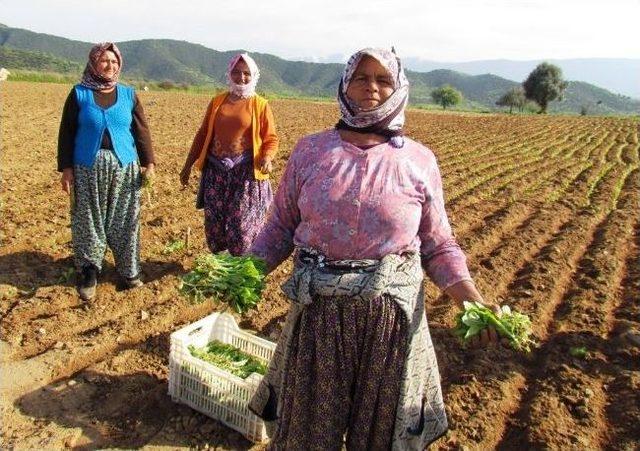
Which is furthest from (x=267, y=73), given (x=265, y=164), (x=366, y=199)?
(x=366, y=199)

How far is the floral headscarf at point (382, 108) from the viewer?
1789 millimetres

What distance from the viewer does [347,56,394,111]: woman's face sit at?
1798 millimetres

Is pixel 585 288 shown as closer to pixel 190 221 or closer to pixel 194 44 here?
pixel 190 221

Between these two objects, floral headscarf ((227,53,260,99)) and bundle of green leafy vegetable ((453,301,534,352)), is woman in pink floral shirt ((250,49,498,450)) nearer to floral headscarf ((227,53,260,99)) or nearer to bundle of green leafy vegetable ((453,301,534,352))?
bundle of green leafy vegetable ((453,301,534,352))

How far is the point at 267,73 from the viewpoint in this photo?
16212cm

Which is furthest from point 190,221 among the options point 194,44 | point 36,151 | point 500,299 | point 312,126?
point 194,44

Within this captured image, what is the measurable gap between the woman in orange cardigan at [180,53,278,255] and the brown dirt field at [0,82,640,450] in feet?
2.15

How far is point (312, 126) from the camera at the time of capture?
18469mm

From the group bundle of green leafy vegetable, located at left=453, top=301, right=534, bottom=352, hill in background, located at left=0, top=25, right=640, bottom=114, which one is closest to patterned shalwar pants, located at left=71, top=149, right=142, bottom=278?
bundle of green leafy vegetable, located at left=453, top=301, right=534, bottom=352

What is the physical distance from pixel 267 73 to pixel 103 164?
165135 millimetres

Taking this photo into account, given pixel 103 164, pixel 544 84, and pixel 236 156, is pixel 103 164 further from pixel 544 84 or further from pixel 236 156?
pixel 544 84

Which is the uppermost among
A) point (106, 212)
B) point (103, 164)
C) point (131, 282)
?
point (103, 164)

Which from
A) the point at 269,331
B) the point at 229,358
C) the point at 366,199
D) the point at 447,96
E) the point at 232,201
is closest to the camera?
the point at 366,199

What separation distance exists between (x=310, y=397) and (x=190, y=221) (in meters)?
4.43
